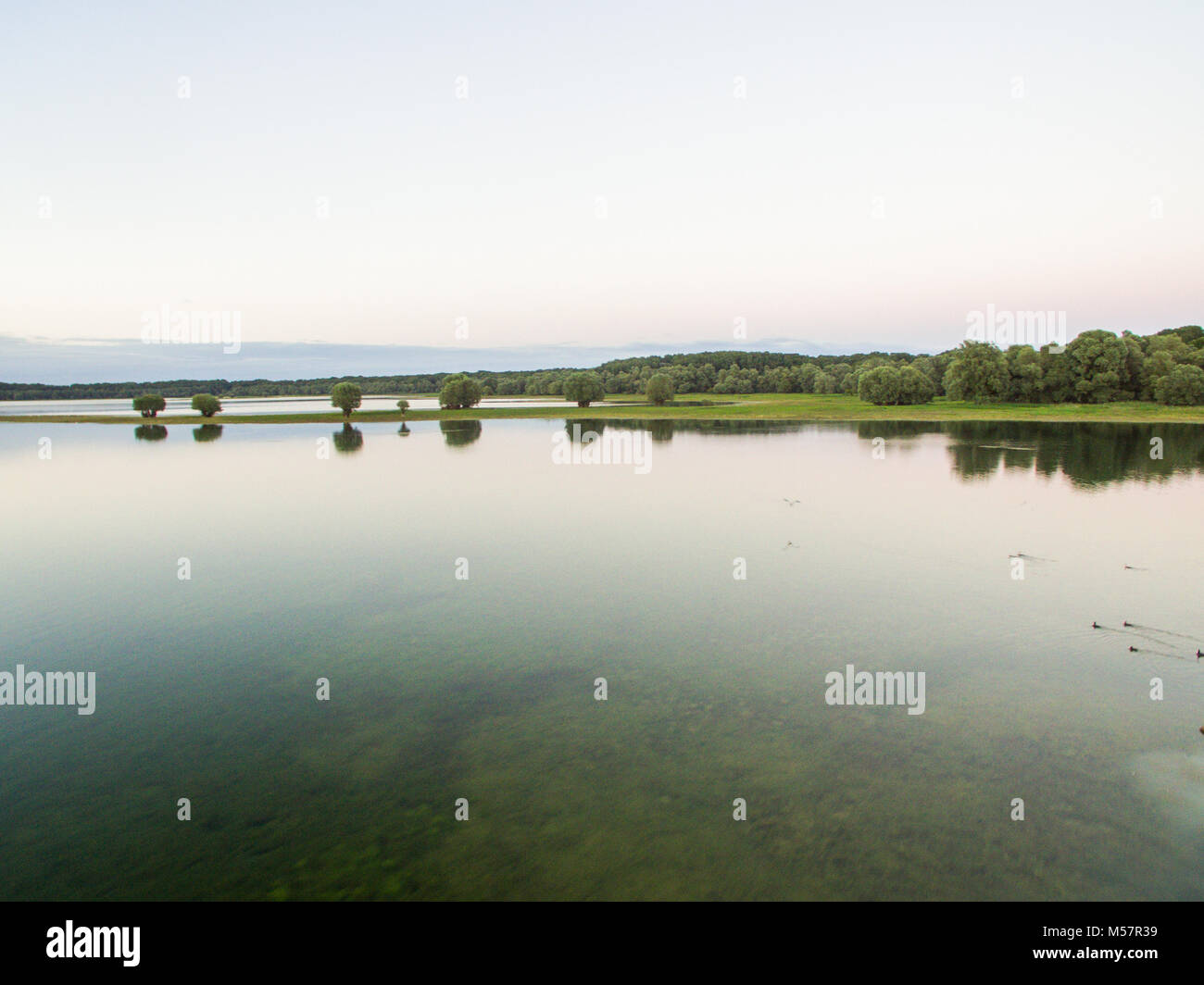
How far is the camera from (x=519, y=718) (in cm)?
1658

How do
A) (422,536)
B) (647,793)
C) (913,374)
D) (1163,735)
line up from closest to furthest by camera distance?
(647,793)
(1163,735)
(422,536)
(913,374)

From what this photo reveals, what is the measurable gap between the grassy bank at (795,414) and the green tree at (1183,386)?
2911 millimetres

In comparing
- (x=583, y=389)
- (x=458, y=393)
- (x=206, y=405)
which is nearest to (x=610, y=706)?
(x=583, y=389)

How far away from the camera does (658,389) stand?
15100 cm

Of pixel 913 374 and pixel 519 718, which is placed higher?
pixel 913 374

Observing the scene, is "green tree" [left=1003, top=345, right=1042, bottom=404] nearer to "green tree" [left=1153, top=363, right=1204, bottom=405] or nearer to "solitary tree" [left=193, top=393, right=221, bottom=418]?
"green tree" [left=1153, top=363, right=1204, bottom=405]

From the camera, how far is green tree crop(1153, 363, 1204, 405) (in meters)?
105

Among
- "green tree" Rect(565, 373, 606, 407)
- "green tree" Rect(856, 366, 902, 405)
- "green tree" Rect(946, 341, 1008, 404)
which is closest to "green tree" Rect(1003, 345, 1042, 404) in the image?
"green tree" Rect(946, 341, 1008, 404)

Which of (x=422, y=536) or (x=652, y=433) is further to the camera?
(x=652, y=433)

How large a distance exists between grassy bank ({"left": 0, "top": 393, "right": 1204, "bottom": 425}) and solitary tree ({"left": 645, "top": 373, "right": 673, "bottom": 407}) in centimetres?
274

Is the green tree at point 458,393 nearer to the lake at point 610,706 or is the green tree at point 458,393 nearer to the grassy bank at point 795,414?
the grassy bank at point 795,414
